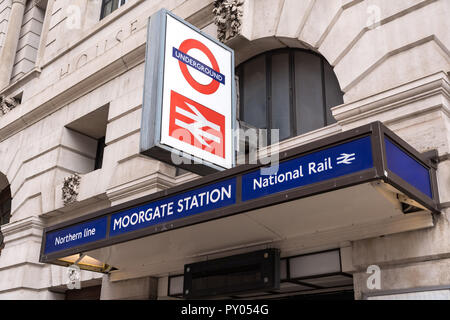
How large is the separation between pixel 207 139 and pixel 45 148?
8.09 m

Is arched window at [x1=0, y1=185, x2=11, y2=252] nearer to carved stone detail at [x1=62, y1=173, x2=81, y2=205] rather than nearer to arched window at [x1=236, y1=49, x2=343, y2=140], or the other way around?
carved stone detail at [x1=62, y1=173, x2=81, y2=205]

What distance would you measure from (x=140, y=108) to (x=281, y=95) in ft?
11.6

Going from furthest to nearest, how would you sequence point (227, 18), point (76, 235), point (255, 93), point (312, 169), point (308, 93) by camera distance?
point (227, 18) → point (255, 93) → point (308, 93) → point (76, 235) → point (312, 169)

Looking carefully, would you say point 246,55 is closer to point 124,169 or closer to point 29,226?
point 124,169

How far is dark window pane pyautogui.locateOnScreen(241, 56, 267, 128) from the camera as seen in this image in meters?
10.7

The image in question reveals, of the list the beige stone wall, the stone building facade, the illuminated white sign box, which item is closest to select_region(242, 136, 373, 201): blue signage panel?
the illuminated white sign box

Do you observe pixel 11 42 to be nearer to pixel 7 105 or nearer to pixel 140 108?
pixel 7 105

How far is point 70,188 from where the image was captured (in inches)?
528

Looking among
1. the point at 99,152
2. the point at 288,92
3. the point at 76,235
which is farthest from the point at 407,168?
the point at 99,152

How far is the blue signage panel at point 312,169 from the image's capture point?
6.13 metres

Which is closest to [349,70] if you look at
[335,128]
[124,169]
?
[335,128]

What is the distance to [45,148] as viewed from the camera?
15.1 m

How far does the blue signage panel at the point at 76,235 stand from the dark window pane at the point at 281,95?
3.69 meters

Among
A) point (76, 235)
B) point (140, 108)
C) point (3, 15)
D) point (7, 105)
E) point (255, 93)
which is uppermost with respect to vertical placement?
point (3, 15)
